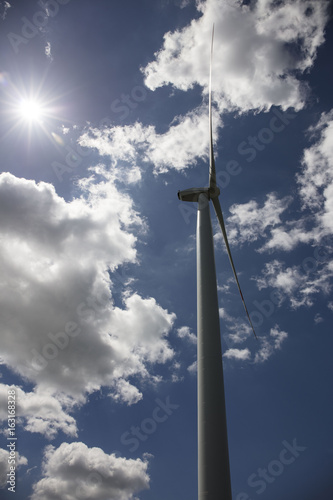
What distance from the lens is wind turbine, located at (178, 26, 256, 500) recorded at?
13742 mm

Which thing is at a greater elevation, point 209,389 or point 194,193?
point 194,193

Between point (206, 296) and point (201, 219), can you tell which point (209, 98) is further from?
point (206, 296)

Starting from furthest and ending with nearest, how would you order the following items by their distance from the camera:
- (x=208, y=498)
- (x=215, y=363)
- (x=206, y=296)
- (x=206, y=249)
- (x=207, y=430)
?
(x=206, y=249)
(x=206, y=296)
(x=215, y=363)
(x=207, y=430)
(x=208, y=498)

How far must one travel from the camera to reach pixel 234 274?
29469 mm

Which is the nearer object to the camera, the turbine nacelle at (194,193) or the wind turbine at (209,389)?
the wind turbine at (209,389)

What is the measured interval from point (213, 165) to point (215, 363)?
21389 millimetres

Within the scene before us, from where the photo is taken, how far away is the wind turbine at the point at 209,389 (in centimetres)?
1374

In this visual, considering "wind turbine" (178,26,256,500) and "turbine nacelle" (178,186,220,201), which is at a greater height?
"turbine nacelle" (178,186,220,201)

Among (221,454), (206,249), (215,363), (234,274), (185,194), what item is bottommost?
(221,454)

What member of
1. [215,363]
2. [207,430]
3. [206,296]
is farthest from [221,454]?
[206,296]

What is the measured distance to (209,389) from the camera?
619 inches

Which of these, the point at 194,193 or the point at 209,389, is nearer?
the point at 209,389

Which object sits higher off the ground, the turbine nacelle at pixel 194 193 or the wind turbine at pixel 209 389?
the turbine nacelle at pixel 194 193

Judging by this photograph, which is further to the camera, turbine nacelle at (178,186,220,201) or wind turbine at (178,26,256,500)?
turbine nacelle at (178,186,220,201)
